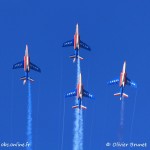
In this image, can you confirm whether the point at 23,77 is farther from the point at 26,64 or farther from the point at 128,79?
the point at 128,79

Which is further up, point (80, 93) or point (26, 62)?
point (26, 62)

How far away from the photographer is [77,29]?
226 ft

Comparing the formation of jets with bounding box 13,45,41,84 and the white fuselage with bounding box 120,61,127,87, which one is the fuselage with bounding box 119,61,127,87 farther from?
the formation of jets with bounding box 13,45,41,84

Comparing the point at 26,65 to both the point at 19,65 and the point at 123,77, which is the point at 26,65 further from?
the point at 123,77

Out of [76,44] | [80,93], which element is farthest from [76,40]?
[80,93]

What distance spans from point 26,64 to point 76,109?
557 centimetres

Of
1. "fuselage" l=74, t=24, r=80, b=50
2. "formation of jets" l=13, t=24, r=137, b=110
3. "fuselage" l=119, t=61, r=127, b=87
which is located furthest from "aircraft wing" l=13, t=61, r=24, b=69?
"fuselage" l=119, t=61, r=127, b=87

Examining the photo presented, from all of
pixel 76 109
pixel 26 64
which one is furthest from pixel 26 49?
pixel 76 109

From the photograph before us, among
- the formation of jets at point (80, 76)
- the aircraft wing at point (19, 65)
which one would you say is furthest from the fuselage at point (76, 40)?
the aircraft wing at point (19, 65)

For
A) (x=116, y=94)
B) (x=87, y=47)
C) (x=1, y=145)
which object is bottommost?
(x=1, y=145)

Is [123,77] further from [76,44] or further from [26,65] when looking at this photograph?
[26,65]

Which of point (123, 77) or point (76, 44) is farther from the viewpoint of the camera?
point (76, 44)

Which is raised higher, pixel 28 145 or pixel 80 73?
pixel 80 73

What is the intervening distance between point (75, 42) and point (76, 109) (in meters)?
5.55
